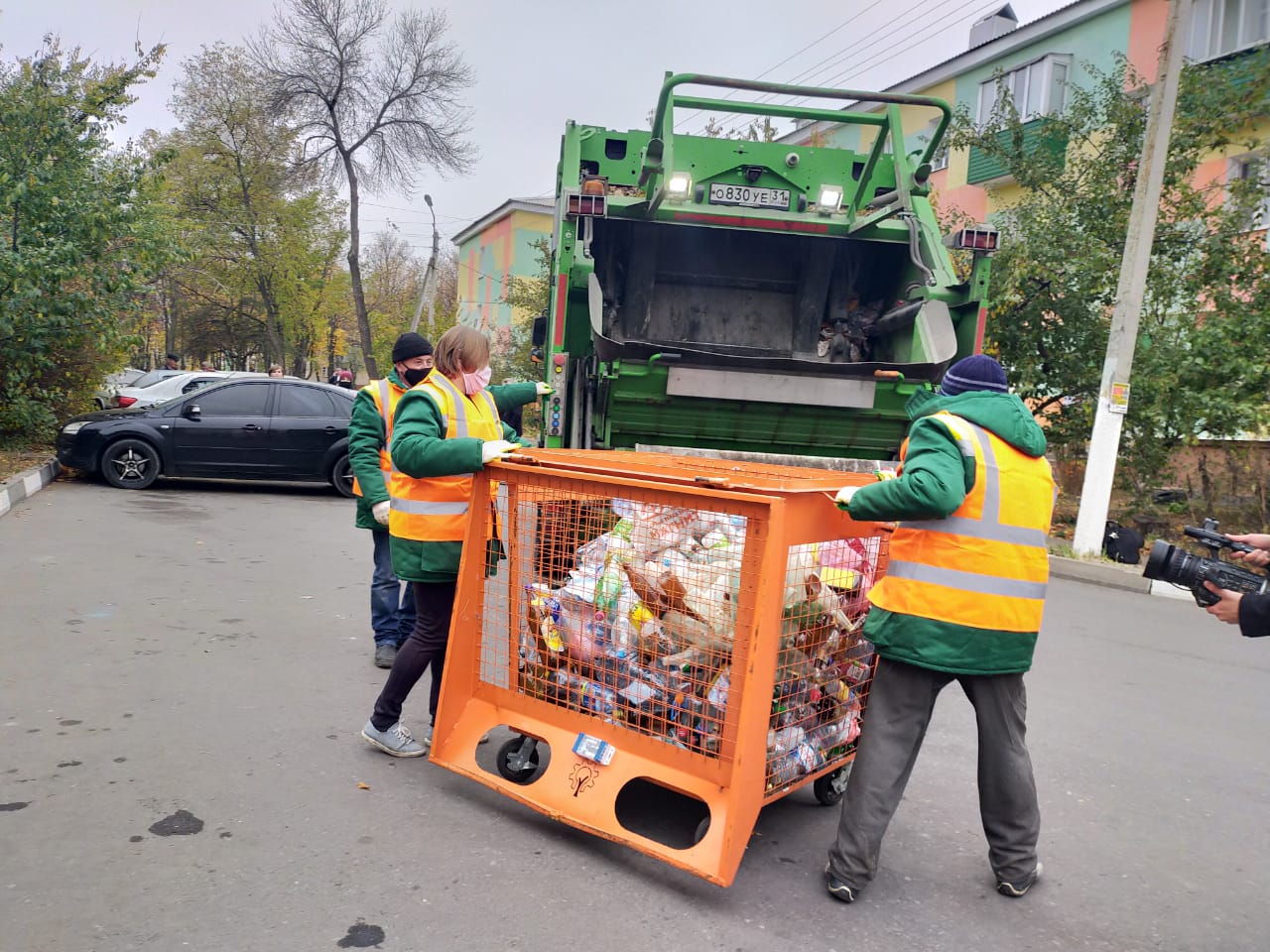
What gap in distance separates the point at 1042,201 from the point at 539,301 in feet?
36.1

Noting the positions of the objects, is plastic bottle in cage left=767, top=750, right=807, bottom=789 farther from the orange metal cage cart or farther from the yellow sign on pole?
the yellow sign on pole

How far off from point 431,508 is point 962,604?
186cm

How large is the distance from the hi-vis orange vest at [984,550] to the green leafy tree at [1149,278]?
869 centimetres

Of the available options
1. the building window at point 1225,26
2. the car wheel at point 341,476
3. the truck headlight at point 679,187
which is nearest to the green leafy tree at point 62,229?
the car wheel at point 341,476

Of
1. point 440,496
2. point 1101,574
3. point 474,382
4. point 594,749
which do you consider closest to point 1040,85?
point 1101,574

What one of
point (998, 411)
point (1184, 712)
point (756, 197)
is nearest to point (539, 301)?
point (756, 197)

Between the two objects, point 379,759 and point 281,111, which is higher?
point 281,111

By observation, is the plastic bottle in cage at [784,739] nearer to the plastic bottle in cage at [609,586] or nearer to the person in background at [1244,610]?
the plastic bottle in cage at [609,586]

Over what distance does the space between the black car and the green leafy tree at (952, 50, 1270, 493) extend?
815cm

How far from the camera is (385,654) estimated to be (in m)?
5.00

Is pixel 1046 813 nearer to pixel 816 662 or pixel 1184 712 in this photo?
pixel 816 662

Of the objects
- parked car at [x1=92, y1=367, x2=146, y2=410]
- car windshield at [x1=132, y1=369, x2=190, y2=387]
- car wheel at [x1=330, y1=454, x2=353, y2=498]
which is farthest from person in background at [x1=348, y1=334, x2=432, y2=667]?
car windshield at [x1=132, y1=369, x2=190, y2=387]

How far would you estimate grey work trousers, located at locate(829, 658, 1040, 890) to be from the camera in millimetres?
2922

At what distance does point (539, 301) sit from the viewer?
21359mm
